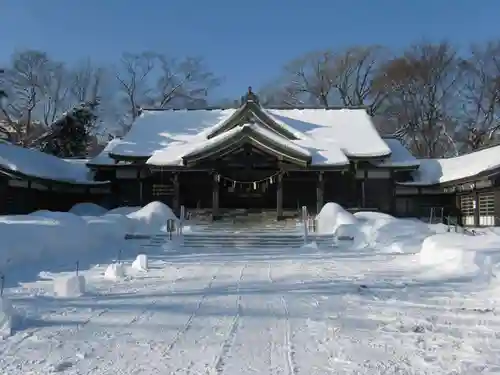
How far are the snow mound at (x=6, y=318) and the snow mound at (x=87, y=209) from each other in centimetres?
1920

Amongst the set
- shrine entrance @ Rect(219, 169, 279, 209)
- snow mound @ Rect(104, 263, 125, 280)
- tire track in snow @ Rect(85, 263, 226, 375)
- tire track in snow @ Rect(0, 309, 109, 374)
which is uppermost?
shrine entrance @ Rect(219, 169, 279, 209)

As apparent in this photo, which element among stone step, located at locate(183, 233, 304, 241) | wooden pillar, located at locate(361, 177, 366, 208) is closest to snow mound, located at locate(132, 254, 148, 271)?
stone step, located at locate(183, 233, 304, 241)

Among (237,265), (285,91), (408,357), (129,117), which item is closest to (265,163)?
(237,265)

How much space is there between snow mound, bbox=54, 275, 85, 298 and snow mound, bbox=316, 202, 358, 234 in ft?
38.8

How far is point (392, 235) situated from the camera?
1619 cm

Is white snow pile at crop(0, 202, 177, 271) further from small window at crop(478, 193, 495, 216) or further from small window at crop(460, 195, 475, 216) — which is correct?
small window at crop(460, 195, 475, 216)

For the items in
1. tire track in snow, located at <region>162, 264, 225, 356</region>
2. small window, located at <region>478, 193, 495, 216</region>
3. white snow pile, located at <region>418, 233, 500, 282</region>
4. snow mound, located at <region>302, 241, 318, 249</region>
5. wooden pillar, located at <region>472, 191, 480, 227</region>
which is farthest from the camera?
wooden pillar, located at <region>472, 191, 480, 227</region>

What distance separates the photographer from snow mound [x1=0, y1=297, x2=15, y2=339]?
5.13 meters

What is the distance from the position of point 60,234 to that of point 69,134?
24.9 meters

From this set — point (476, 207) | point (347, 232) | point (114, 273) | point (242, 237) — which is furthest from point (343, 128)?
point (114, 273)

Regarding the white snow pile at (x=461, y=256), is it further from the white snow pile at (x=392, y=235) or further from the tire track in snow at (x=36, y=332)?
the tire track in snow at (x=36, y=332)

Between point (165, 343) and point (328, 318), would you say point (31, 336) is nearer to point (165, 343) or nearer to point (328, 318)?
point (165, 343)

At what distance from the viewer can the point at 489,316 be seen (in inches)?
240

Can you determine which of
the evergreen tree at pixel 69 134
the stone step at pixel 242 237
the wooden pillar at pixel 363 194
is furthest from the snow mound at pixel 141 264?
the evergreen tree at pixel 69 134
